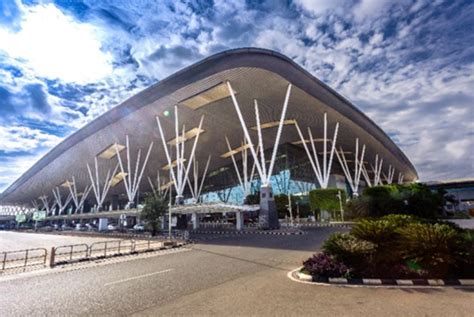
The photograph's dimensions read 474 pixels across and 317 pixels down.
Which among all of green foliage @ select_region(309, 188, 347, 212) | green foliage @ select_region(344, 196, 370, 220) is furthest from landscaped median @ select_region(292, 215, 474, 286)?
green foliage @ select_region(309, 188, 347, 212)

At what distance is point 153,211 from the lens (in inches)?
1294

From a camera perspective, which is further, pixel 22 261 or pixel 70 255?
pixel 22 261

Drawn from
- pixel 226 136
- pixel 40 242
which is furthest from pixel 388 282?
pixel 226 136

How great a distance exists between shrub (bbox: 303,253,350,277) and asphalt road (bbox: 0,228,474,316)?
887 millimetres

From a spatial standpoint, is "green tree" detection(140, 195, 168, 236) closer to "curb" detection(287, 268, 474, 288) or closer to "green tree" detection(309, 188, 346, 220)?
"green tree" detection(309, 188, 346, 220)

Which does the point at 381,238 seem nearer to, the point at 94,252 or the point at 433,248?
the point at 433,248

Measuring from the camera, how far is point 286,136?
59.1m

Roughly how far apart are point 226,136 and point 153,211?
24.8 m

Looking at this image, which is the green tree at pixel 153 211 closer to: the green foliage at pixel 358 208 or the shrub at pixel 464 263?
the green foliage at pixel 358 208

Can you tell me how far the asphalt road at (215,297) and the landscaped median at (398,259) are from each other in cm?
84

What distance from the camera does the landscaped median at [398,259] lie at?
8328mm

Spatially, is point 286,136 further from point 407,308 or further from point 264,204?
point 407,308

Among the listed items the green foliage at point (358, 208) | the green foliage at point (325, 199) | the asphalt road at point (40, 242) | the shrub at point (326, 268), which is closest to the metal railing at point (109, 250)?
the asphalt road at point (40, 242)

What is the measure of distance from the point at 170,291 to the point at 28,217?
395 ft
